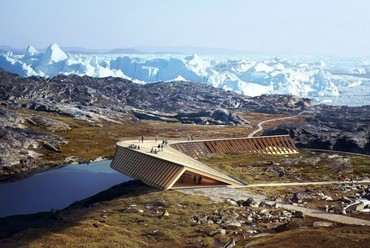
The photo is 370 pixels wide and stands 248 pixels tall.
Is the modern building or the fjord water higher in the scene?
the modern building

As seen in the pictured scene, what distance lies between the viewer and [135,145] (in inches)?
3671

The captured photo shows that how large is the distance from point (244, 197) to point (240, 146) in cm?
5329

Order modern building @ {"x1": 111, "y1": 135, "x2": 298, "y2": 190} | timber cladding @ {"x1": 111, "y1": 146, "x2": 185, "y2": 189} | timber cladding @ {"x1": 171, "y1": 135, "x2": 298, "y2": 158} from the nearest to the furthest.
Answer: timber cladding @ {"x1": 111, "y1": 146, "x2": 185, "y2": 189}
modern building @ {"x1": 111, "y1": 135, "x2": 298, "y2": 190}
timber cladding @ {"x1": 171, "y1": 135, "x2": 298, "y2": 158}

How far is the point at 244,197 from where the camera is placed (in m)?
68.7

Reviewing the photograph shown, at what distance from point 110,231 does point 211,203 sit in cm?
1881

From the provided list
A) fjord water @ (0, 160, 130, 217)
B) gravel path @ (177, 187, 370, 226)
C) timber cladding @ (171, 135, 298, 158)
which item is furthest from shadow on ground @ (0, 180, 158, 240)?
timber cladding @ (171, 135, 298, 158)

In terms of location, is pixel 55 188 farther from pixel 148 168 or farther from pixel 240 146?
pixel 240 146

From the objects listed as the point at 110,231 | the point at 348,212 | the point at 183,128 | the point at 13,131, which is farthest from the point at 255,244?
the point at 183,128

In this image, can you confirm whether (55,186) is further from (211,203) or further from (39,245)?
(39,245)

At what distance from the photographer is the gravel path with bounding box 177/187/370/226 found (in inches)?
2186

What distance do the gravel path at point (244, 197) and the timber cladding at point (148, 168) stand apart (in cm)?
377

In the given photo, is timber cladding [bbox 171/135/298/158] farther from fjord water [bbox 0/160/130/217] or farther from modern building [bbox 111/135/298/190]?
fjord water [bbox 0/160/130/217]

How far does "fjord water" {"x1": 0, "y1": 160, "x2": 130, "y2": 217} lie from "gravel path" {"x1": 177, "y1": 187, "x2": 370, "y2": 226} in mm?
24368

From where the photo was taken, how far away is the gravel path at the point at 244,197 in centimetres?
5551
